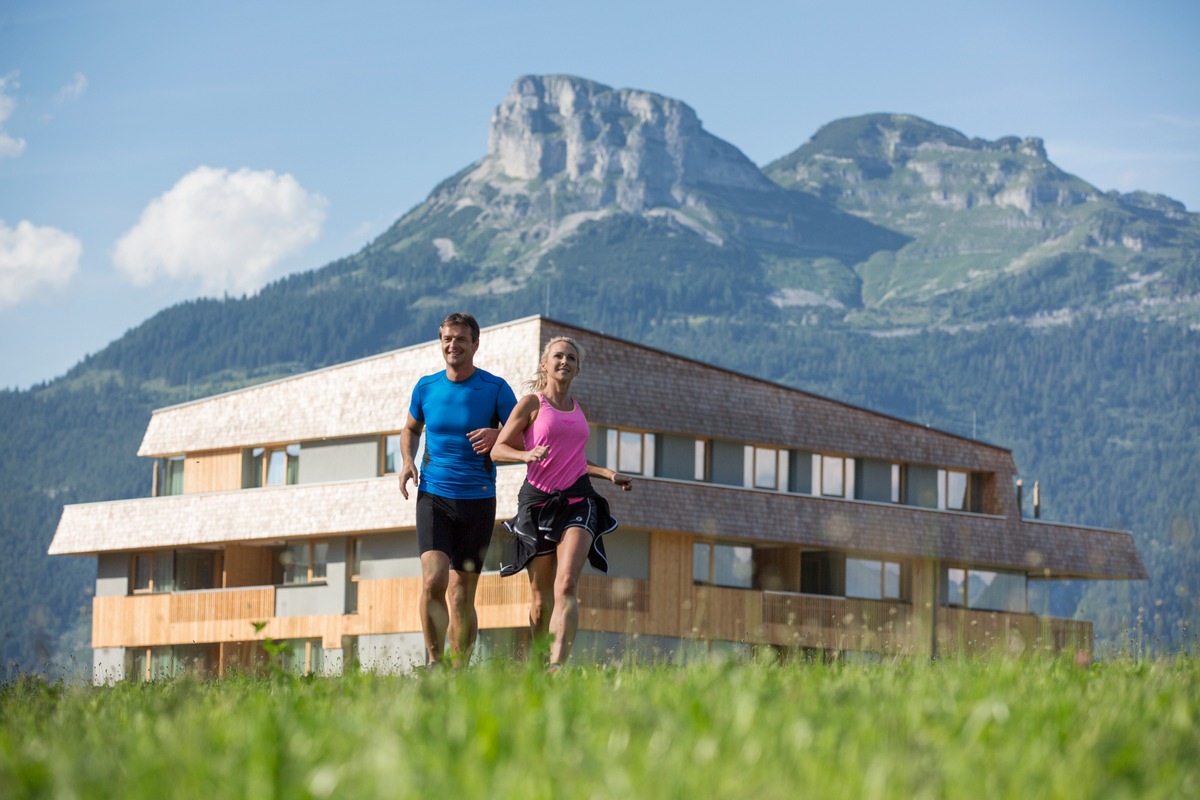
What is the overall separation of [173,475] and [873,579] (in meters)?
19.5

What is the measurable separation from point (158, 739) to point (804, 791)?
7.29ft

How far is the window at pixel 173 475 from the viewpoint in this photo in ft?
155

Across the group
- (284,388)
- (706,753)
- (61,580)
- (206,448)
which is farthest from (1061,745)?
(61,580)

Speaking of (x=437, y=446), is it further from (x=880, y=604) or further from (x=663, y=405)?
(x=880, y=604)

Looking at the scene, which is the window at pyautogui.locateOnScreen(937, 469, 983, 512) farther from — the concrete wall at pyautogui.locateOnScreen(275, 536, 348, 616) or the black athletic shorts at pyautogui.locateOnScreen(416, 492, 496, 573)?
the black athletic shorts at pyautogui.locateOnScreen(416, 492, 496, 573)

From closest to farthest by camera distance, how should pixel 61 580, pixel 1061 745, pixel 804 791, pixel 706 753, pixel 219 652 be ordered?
pixel 804 791 → pixel 706 753 → pixel 1061 745 → pixel 219 652 → pixel 61 580

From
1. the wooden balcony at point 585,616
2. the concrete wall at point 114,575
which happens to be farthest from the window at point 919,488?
the concrete wall at point 114,575

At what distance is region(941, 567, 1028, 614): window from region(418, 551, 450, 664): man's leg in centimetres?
3550

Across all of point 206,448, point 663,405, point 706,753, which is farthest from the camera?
point 206,448

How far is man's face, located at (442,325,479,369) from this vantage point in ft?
32.9

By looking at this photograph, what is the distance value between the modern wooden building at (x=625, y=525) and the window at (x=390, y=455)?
108mm

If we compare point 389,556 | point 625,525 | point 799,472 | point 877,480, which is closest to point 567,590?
point 625,525

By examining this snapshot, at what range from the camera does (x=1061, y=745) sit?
16.3 feet

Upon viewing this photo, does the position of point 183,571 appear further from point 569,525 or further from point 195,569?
point 569,525
